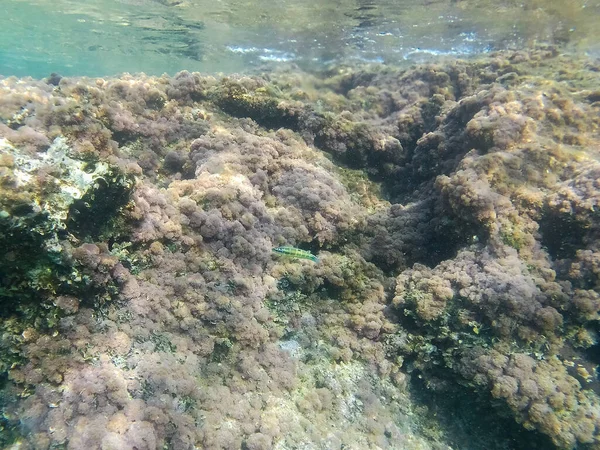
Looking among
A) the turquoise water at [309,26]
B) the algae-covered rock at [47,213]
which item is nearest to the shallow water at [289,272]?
the algae-covered rock at [47,213]

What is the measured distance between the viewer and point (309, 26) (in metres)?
17.8

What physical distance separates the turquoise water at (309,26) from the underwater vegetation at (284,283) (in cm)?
Answer: 1027

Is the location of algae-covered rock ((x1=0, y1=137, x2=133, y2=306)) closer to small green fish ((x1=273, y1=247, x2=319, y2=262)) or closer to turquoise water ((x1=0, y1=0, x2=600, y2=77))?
small green fish ((x1=273, y1=247, x2=319, y2=262))

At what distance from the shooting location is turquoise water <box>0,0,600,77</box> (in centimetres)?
1444

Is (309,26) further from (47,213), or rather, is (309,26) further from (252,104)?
(47,213)

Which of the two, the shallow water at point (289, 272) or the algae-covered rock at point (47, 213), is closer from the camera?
the algae-covered rock at point (47, 213)

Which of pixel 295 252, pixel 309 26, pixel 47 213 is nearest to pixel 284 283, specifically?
pixel 295 252

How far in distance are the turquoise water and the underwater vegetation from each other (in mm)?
10270

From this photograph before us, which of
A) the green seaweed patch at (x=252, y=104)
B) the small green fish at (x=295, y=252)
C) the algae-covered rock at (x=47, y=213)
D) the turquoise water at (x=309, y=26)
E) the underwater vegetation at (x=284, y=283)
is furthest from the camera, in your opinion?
the turquoise water at (x=309, y=26)

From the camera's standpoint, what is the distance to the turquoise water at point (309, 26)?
14.4 meters

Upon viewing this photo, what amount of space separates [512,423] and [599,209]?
127 inches

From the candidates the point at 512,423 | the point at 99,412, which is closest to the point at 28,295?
the point at 99,412

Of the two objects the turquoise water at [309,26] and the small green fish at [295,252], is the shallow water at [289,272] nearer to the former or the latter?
the small green fish at [295,252]

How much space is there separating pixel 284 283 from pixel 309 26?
1732cm
